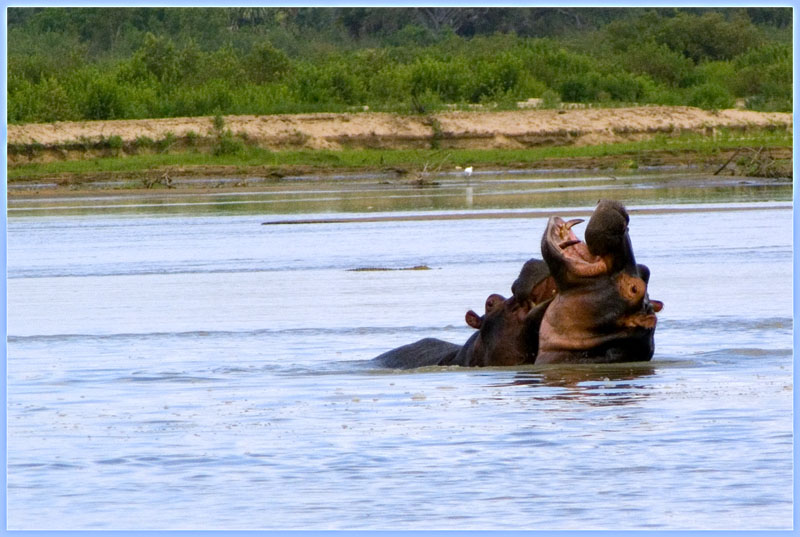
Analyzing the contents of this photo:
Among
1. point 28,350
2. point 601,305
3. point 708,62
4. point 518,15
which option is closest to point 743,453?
point 601,305

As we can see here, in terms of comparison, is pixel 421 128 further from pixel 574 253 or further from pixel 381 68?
pixel 574 253

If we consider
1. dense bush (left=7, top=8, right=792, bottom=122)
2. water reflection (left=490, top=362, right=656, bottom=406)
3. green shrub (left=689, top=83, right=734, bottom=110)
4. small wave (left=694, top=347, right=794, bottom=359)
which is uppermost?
dense bush (left=7, top=8, right=792, bottom=122)

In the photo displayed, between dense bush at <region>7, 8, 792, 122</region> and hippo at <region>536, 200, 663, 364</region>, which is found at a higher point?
dense bush at <region>7, 8, 792, 122</region>

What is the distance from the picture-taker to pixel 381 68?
52812 mm

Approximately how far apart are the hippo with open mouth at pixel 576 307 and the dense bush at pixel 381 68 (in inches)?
1529

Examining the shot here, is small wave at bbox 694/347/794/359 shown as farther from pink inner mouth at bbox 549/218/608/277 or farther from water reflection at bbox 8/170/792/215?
water reflection at bbox 8/170/792/215

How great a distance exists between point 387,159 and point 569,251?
36003 mm

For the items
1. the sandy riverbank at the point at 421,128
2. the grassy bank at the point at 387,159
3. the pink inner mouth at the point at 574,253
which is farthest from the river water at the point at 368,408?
the sandy riverbank at the point at 421,128

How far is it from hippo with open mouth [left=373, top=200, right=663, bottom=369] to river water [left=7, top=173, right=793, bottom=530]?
0.44 feet

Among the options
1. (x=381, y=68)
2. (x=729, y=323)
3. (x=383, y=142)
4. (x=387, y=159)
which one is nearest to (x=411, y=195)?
(x=387, y=159)

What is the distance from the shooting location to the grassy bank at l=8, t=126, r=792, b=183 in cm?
4250

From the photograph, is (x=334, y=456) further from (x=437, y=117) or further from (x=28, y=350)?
(x=437, y=117)

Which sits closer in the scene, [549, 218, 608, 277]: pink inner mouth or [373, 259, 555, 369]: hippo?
[549, 218, 608, 277]: pink inner mouth

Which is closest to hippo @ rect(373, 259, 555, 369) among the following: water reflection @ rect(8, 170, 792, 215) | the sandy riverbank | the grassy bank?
water reflection @ rect(8, 170, 792, 215)
